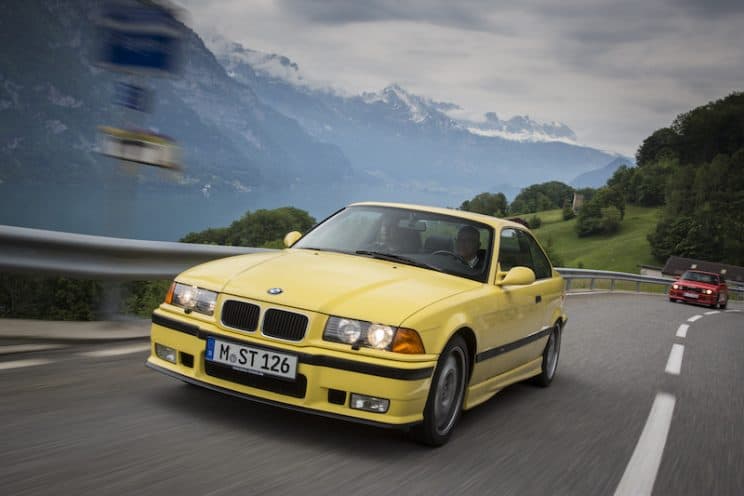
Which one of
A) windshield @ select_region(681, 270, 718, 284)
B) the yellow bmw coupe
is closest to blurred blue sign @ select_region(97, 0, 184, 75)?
the yellow bmw coupe

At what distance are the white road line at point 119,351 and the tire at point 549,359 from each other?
332 cm

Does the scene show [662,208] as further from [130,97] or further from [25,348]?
[25,348]

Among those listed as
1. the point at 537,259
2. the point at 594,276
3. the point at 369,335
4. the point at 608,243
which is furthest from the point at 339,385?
the point at 608,243

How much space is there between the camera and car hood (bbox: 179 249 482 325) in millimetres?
4242

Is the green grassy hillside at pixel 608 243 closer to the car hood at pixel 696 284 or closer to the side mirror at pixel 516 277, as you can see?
the car hood at pixel 696 284

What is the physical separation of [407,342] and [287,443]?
2.67ft

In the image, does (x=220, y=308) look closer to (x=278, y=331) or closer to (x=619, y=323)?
(x=278, y=331)

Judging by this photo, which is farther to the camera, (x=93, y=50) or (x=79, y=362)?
(x=93, y=50)

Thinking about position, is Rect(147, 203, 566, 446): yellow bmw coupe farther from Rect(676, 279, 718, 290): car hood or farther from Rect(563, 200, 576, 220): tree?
Rect(563, 200, 576, 220): tree

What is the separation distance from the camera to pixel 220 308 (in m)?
4.38

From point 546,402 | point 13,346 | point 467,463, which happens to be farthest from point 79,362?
point 546,402

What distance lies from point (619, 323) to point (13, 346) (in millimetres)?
11312

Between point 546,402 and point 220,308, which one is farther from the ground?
point 220,308

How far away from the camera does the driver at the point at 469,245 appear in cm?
559
